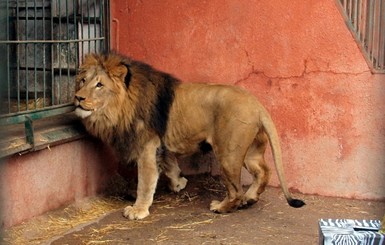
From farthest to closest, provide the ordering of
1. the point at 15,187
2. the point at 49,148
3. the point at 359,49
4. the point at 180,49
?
the point at 180,49 → the point at 359,49 → the point at 49,148 → the point at 15,187

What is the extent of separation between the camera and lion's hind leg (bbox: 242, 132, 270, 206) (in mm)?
6055

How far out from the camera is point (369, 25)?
6016 mm

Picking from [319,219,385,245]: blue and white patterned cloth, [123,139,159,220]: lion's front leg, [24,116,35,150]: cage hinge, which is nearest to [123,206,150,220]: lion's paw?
[123,139,159,220]: lion's front leg

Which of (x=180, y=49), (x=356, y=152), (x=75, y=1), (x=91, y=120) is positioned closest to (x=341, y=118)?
(x=356, y=152)

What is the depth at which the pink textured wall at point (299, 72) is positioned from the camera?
6.10 meters

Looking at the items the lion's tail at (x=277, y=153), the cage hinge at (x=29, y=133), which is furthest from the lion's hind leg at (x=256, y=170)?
the cage hinge at (x=29, y=133)

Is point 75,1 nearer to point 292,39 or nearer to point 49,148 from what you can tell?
point 49,148

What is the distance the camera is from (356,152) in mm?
6168

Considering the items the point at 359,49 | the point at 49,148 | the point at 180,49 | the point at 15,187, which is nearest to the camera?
the point at 15,187

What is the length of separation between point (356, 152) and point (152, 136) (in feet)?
5.53

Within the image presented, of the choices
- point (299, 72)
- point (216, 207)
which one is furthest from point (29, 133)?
point (299, 72)

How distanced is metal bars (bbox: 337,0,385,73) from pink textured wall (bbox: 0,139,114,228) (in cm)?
232

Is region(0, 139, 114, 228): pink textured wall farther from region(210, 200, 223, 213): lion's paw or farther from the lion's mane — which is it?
region(210, 200, 223, 213): lion's paw

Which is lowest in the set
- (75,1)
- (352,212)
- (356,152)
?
(352,212)
